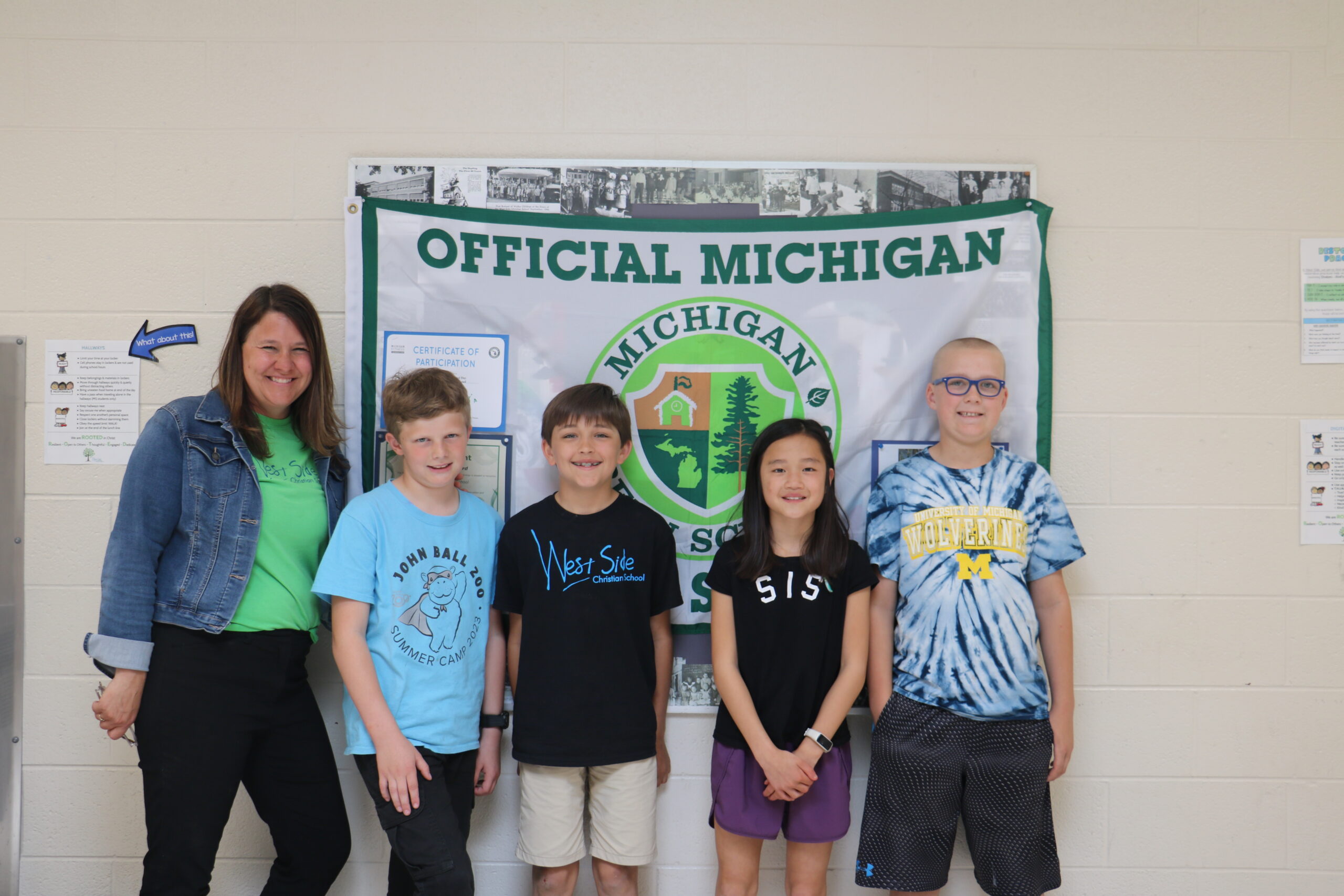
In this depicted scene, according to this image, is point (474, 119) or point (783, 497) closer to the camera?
point (783, 497)

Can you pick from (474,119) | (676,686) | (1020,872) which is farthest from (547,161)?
(1020,872)

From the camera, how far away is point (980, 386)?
6.31ft

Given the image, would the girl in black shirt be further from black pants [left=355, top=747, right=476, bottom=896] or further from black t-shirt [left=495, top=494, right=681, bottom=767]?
black pants [left=355, top=747, right=476, bottom=896]

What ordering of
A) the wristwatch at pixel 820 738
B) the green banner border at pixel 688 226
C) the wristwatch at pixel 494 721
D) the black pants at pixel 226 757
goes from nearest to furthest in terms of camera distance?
the black pants at pixel 226 757, the wristwatch at pixel 820 738, the wristwatch at pixel 494 721, the green banner border at pixel 688 226

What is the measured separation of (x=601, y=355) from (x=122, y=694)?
51.9 inches

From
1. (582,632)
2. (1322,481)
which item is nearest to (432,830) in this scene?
(582,632)

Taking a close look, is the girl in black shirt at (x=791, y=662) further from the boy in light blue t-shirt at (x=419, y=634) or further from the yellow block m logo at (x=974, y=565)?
the boy in light blue t-shirt at (x=419, y=634)

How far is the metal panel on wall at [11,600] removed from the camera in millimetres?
2123

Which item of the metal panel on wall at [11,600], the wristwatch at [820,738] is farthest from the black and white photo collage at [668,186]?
the wristwatch at [820,738]

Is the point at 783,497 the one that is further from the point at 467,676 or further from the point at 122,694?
the point at 122,694

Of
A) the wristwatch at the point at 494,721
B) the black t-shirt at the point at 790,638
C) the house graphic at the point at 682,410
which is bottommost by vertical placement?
the wristwatch at the point at 494,721

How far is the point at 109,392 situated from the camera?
2141 millimetres

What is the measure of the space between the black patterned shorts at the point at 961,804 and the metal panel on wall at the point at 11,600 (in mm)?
2220

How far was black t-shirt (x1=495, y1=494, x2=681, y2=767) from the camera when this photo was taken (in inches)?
71.3
